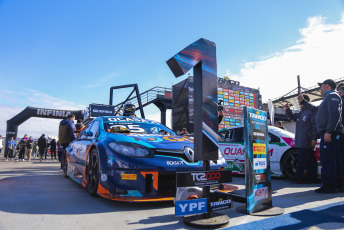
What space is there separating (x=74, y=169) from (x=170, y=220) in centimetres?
273

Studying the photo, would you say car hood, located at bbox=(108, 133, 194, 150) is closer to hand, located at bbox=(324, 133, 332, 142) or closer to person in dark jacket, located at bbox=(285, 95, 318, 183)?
hand, located at bbox=(324, 133, 332, 142)

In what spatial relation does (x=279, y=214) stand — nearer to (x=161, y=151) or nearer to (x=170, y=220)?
(x=170, y=220)

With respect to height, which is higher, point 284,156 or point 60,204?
point 284,156

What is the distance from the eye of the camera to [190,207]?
2.03 meters

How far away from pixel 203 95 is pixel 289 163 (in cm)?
392

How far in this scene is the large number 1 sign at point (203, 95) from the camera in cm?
218

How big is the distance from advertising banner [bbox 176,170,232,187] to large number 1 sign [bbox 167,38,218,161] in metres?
0.15

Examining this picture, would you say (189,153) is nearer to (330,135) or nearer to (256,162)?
(256,162)

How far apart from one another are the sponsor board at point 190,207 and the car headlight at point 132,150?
887 millimetres

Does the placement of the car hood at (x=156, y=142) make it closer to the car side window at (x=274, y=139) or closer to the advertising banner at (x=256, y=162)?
the advertising banner at (x=256, y=162)

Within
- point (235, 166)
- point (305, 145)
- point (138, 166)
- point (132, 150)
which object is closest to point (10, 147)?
point (235, 166)

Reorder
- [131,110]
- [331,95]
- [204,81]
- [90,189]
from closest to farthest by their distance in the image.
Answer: [204,81]
[90,189]
[331,95]
[131,110]

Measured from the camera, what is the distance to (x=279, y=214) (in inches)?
96.2

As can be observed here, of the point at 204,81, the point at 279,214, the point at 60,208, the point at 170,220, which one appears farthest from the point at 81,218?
the point at 279,214
